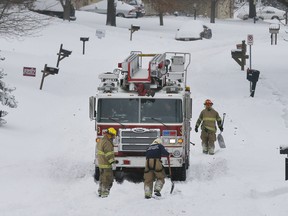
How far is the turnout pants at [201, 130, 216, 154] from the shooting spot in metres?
21.6

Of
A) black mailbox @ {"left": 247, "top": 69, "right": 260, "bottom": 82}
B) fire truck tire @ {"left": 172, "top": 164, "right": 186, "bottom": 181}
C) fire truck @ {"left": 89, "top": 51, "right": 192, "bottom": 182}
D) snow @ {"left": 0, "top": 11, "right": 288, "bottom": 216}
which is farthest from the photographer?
black mailbox @ {"left": 247, "top": 69, "right": 260, "bottom": 82}

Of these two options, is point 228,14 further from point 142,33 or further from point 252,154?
point 252,154

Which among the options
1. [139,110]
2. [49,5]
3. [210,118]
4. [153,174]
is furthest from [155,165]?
[49,5]

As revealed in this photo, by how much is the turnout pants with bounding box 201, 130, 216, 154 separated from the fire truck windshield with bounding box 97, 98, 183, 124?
3.84 m

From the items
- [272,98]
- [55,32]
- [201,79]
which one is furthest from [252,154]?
[55,32]

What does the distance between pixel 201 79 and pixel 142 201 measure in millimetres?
22010

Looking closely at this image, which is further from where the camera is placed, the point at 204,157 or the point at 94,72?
the point at 94,72

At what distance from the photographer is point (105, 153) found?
54.7ft

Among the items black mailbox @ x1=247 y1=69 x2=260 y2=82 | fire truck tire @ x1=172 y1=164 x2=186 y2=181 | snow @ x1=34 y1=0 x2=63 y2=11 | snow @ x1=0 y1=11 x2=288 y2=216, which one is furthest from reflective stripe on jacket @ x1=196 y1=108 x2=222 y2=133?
snow @ x1=34 y1=0 x2=63 y2=11

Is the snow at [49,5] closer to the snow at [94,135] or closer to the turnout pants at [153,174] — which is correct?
the snow at [94,135]

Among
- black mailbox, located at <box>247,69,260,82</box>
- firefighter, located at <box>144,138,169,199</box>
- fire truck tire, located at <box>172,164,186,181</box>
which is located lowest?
fire truck tire, located at <box>172,164,186,181</box>

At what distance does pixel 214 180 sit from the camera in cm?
1847

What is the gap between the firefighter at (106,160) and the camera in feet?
54.5

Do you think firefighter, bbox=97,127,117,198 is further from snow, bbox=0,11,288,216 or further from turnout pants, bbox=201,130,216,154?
turnout pants, bbox=201,130,216,154
